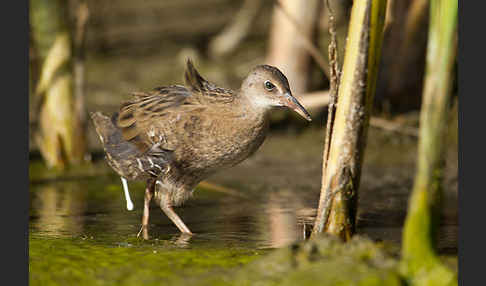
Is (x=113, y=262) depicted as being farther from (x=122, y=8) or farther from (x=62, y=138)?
(x=122, y=8)

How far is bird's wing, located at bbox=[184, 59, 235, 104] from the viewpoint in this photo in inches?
259

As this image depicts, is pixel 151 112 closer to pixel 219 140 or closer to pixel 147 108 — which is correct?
pixel 147 108

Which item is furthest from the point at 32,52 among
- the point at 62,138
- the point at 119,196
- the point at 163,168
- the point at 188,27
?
the point at 188,27

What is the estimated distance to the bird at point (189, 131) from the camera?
639 cm

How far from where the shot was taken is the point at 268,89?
636 cm

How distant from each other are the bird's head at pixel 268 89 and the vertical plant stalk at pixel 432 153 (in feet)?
5.95

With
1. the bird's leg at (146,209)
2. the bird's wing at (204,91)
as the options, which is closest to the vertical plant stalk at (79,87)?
the bird's wing at (204,91)

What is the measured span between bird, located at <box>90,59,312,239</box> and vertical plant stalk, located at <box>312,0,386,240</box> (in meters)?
0.93

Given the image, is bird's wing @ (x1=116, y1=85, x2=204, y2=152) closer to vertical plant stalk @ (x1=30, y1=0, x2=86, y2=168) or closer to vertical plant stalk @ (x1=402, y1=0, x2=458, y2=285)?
vertical plant stalk @ (x1=30, y1=0, x2=86, y2=168)

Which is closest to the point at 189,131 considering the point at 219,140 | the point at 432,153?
the point at 219,140

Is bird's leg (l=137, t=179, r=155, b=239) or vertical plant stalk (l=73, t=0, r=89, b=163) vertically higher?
vertical plant stalk (l=73, t=0, r=89, b=163)

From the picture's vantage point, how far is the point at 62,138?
898cm

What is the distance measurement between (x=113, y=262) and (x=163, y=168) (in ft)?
5.03

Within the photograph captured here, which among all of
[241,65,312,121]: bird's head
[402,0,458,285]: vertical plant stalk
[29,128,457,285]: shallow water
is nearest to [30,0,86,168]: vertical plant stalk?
[29,128,457,285]: shallow water
